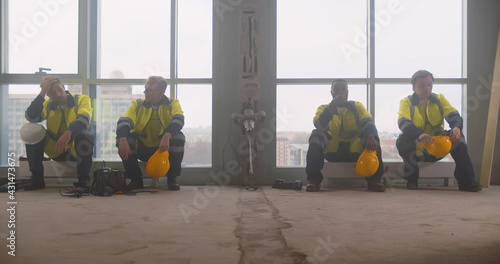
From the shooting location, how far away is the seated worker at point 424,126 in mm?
3262

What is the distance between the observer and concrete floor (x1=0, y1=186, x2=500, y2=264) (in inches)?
49.0

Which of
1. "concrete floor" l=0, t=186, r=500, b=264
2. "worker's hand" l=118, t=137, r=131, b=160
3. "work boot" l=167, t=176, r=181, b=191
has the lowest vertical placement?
"work boot" l=167, t=176, r=181, b=191

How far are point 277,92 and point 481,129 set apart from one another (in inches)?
87.9

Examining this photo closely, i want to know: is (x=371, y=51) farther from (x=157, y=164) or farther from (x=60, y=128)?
(x=60, y=128)

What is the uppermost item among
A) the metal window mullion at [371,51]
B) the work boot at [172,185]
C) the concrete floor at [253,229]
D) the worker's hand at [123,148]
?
the metal window mullion at [371,51]

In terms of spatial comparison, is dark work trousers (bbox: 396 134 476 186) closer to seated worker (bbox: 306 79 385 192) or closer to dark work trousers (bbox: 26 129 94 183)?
seated worker (bbox: 306 79 385 192)

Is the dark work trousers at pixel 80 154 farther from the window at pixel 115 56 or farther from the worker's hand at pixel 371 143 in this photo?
the worker's hand at pixel 371 143

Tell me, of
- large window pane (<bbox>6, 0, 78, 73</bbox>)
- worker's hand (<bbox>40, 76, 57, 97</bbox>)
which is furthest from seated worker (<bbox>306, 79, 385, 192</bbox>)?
large window pane (<bbox>6, 0, 78, 73</bbox>)

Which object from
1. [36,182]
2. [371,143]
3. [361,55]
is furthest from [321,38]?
[36,182]

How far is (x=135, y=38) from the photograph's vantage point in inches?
153

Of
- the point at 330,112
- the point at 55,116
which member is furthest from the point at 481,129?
the point at 55,116

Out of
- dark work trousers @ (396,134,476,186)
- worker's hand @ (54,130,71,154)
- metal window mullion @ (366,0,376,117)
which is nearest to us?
worker's hand @ (54,130,71,154)

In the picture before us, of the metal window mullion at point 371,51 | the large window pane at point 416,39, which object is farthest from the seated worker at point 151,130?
the large window pane at point 416,39

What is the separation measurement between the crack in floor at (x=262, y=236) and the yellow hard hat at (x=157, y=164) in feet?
3.33
